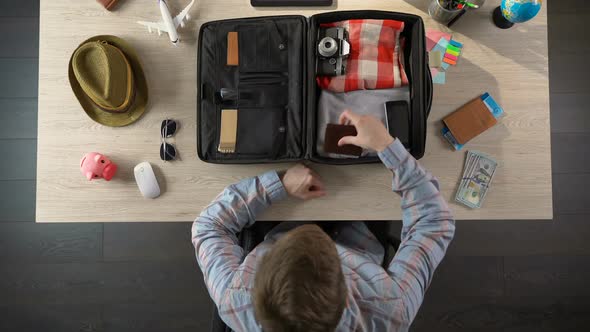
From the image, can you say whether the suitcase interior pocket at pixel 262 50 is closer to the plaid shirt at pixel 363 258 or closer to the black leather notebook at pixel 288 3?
the black leather notebook at pixel 288 3

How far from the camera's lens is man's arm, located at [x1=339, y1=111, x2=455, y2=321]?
93 centimetres

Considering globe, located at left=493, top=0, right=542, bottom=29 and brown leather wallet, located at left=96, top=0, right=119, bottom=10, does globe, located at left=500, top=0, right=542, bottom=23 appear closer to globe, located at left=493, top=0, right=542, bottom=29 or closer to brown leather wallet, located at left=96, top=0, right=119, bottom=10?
globe, located at left=493, top=0, right=542, bottom=29

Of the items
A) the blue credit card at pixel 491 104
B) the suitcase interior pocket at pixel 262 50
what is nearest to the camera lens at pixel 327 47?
the suitcase interior pocket at pixel 262 50

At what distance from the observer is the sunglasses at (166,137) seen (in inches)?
43.9

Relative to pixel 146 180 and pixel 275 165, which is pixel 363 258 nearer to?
pixel 275 165

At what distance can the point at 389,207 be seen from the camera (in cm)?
111

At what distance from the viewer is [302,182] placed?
3.47ft

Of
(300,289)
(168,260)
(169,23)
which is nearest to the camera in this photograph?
(300,289)

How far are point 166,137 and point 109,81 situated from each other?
216mm

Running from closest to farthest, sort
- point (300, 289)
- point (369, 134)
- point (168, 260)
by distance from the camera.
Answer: point (300, 289) < point (369, 134) < point (168, 260)

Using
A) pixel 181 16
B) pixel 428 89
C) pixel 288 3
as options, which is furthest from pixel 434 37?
pixel 181 16

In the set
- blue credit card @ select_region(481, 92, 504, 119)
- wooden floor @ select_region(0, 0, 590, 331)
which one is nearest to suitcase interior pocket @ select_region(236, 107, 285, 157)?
blue credit card @ select_region(481, 92, 504, 119)

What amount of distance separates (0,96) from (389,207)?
5.97 ft

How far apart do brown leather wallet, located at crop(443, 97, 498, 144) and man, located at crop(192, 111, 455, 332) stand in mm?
213
